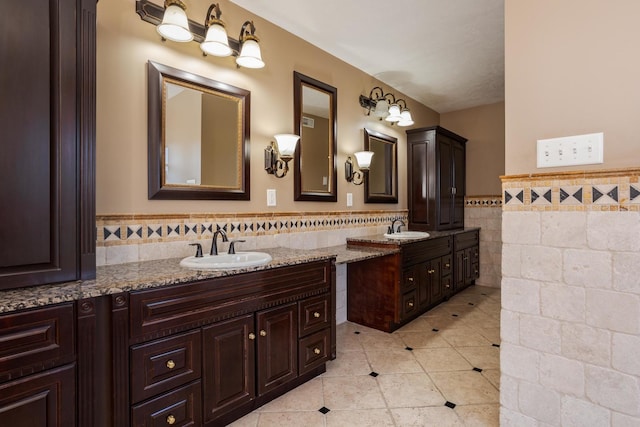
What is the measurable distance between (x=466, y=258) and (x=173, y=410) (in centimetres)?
382

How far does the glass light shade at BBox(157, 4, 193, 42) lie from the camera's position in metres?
1.70

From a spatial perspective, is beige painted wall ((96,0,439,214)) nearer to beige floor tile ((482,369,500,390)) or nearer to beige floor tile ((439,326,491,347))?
beige floor tile ((439,326,491,347))

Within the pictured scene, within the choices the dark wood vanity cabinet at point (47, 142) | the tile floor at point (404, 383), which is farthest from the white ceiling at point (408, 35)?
the tile floor at point (404, 383)

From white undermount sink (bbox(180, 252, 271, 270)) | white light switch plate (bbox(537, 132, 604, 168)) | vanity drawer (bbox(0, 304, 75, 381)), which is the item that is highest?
white light switch plate (bbox(537, 132, 604, 168))

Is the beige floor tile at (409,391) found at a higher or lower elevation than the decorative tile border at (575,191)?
lower

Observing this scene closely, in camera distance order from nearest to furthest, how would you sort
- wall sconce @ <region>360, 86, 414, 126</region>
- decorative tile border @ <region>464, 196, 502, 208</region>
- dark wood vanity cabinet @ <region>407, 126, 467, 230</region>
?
wall sconce @ <region>360, 86, 414, 126</region>, dark wood vanity cabinet @ <region>407, 126, 467, 230</region>, decorative tile border @ <region>464, 196, 502, 208</region>

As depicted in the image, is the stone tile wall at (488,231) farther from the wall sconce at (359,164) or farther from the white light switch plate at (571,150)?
the white light switch plate at (571,150)

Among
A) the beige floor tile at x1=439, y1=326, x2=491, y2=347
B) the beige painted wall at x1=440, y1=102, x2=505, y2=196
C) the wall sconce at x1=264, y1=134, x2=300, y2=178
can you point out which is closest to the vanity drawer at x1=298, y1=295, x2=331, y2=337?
the wall sconce at x1=264, y1=134, x2=300, y2=178

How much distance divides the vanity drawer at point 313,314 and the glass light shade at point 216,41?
Answer: 5.34 feet

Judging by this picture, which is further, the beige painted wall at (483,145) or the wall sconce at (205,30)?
the beige painted wall at (483,145)

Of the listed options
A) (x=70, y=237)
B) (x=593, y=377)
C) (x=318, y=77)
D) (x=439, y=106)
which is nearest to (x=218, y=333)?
(x=70, y=237)

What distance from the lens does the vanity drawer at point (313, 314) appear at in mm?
1995

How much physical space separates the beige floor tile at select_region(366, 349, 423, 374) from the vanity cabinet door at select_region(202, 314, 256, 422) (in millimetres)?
1002

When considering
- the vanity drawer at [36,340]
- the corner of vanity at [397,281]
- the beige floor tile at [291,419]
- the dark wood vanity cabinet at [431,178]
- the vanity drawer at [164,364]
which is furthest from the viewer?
the dark wood vanity cabinet at [431,178]
